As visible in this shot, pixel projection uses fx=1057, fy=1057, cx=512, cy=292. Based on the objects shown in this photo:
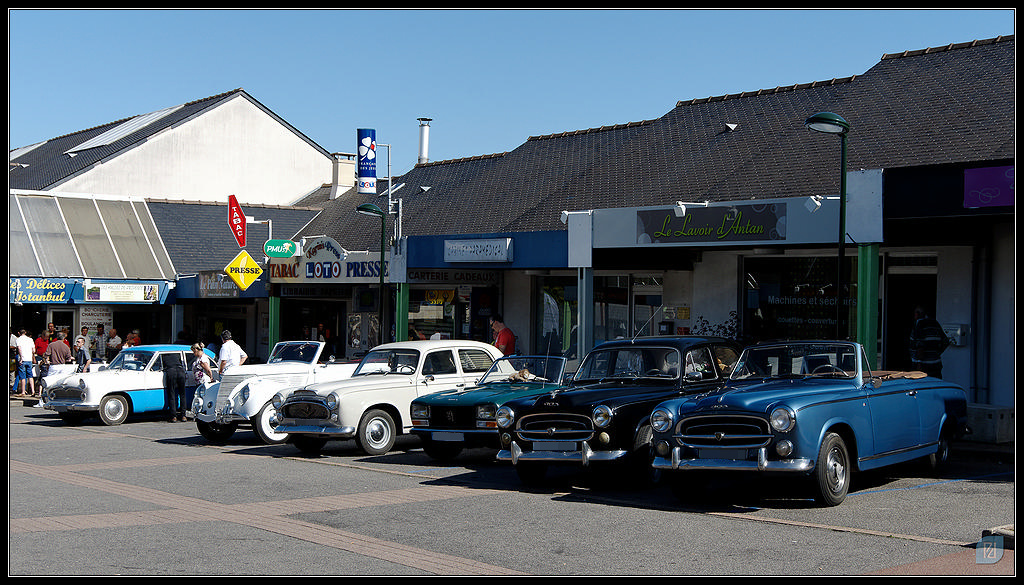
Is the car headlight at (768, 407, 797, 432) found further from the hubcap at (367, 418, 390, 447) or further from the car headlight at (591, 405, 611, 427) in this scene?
the hubcap at (367, 418, 390, 447)

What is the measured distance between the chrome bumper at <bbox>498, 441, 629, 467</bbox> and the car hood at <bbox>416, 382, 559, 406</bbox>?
1737 millimetres

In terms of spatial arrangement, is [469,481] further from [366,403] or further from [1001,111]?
[1001,111]

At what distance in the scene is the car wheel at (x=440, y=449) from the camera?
13820mm

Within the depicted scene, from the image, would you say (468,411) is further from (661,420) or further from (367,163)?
(367,163)

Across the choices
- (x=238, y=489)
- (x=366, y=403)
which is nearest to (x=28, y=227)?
(x=366, y=403)

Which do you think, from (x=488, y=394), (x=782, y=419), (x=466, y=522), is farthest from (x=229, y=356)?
(x=782, y=419)

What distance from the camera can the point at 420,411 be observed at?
13.8 m

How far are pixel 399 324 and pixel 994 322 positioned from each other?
36.7 feet

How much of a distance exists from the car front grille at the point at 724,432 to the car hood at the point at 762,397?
91 millimetres

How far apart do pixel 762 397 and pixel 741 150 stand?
42.1 ft

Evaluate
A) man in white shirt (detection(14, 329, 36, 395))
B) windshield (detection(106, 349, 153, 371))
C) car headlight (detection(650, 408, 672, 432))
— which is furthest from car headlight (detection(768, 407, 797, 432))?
man in white shirt (detection(14, 329, 36, 395))

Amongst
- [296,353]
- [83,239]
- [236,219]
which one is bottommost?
[296,353]

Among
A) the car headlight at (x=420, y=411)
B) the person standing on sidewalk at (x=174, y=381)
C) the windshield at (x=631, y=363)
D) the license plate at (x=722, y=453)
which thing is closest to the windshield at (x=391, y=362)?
the car headlight at (x=420, y=411)

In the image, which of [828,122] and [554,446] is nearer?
[554,446]
